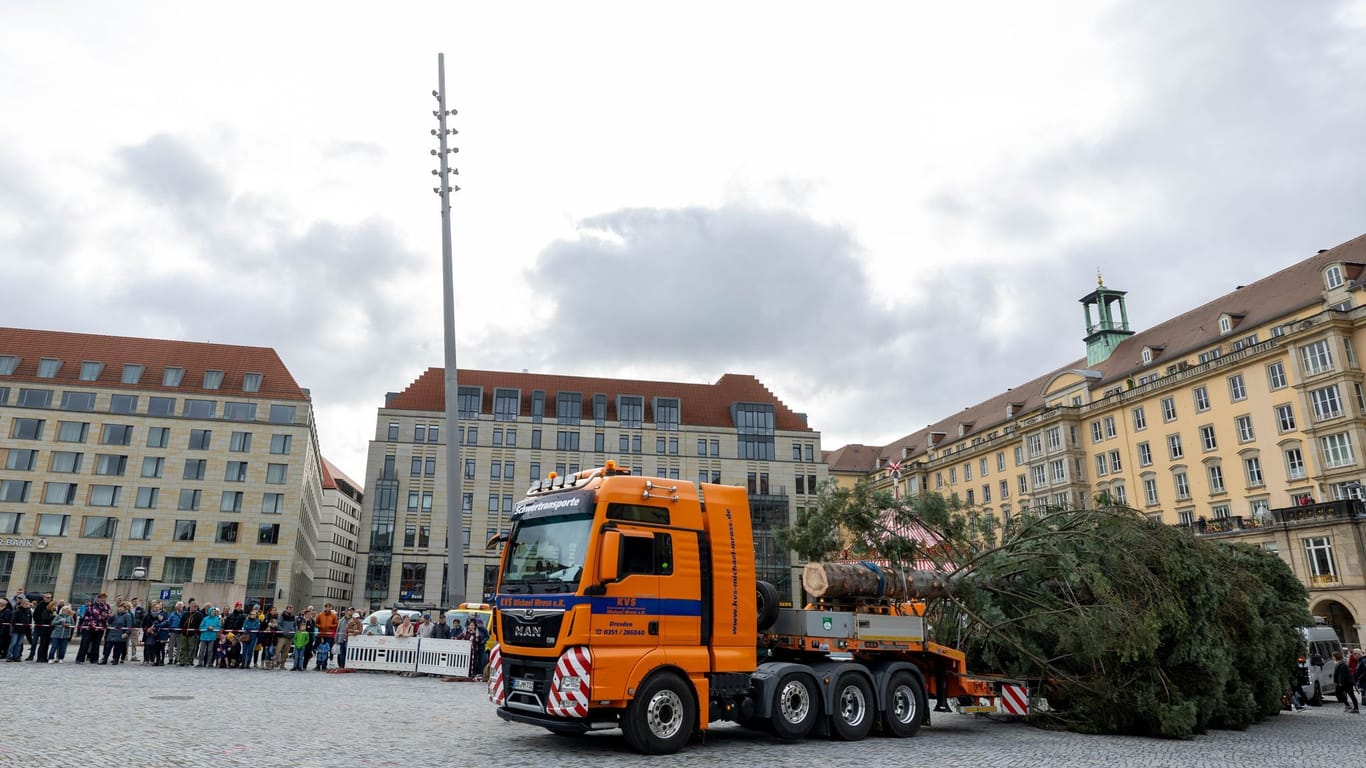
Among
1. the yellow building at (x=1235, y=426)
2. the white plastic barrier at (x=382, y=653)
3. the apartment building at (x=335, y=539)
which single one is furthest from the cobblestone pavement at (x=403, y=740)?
the apartment building at (x=335, y=539)

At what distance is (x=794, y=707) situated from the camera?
40.2 feet

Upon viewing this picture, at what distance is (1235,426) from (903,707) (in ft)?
177

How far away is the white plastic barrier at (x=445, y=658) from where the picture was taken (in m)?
24.3

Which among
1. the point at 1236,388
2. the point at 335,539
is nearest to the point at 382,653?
the point at 1236,388

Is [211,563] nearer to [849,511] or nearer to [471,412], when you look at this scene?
[471,412]

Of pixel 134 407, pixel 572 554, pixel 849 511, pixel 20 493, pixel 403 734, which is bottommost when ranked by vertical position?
pixel 403 734

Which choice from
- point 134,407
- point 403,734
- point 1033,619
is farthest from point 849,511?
point 134,407

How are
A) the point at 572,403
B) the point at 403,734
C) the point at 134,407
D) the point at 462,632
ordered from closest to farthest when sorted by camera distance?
the point at 403,734 → the point at 462,632 → the point at 134,407 → the point at 572,403

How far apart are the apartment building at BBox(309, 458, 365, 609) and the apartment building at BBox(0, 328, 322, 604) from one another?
43.2 meters

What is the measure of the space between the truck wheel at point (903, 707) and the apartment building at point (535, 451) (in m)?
52.6

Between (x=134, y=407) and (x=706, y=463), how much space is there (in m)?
49.0

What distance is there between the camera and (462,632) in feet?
92.5

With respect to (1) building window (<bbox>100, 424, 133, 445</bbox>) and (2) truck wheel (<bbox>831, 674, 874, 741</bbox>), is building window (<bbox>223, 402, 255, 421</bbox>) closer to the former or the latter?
(1) building window (<bbox>100, 424, 133, 445</bbox>)

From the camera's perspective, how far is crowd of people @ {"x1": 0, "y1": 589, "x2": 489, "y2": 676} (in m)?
22.5
